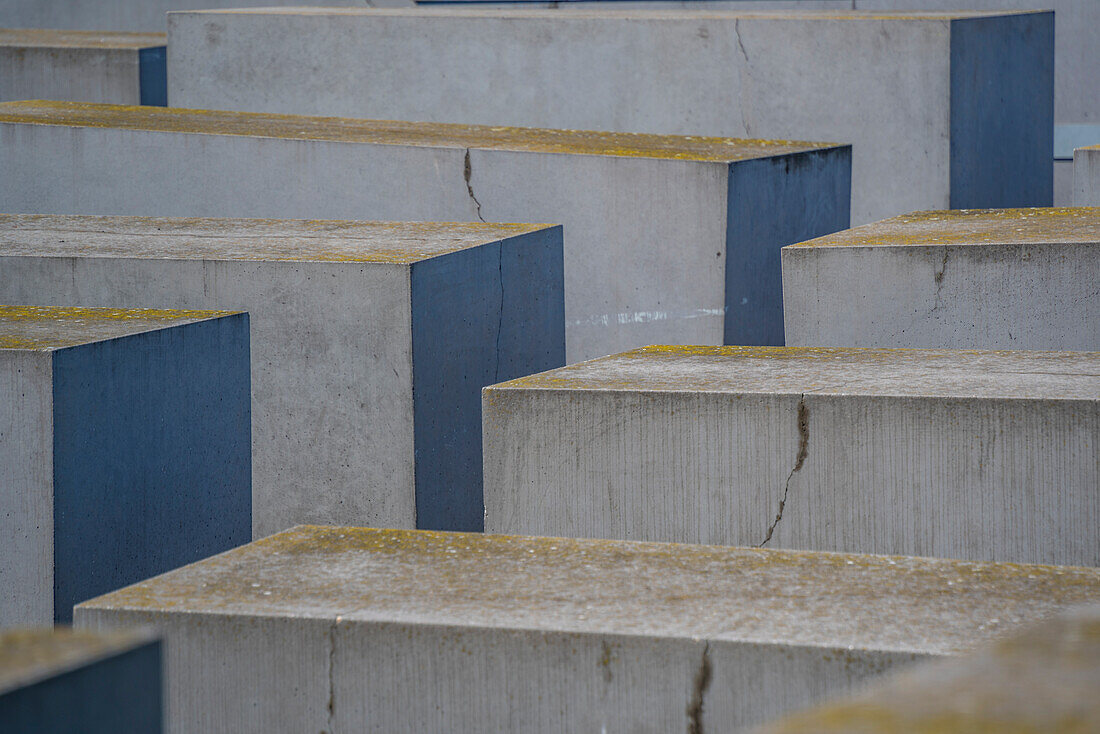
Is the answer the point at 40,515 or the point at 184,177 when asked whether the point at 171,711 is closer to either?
the point at 40,515

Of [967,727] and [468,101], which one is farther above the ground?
[468,101]

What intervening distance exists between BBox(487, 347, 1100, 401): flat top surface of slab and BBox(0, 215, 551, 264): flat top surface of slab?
3.44 ft

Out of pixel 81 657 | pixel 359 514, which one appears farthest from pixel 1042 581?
pixel 359 514

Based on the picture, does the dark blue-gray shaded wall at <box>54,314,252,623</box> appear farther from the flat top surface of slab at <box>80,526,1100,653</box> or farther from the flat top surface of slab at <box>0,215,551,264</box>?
Result: the flat top surface of slab at <box>80,526,1100,653</box>

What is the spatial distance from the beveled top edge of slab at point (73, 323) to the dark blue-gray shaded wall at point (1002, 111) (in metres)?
4.20

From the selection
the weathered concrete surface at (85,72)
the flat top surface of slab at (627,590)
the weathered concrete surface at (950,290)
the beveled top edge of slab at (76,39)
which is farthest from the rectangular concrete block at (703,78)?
the flat top surface of slab at (627,590)

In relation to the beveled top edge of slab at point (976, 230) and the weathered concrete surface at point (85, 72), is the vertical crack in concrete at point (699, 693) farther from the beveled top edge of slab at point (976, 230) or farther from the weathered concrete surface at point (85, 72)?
the weathered concrete surface at point (85, 72)

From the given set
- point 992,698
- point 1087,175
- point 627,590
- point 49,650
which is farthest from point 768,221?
point 992,698

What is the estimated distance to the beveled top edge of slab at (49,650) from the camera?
1.48 m

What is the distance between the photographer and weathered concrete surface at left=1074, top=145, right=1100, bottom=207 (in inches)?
254

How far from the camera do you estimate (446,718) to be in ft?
7.63

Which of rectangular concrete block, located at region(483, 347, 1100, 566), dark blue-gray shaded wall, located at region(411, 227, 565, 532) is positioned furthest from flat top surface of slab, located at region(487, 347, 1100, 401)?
dark blue-gray shaded wall, located at region(411, 227, 565, 532)

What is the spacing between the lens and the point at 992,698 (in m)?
1.15

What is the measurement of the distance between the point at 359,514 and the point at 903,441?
2131 mm
